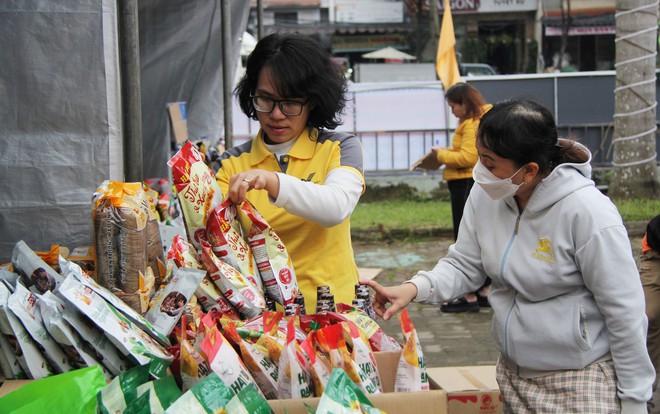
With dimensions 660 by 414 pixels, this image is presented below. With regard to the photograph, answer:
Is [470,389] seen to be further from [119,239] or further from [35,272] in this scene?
[35,272]

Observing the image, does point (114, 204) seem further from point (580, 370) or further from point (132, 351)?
point (580, 370)

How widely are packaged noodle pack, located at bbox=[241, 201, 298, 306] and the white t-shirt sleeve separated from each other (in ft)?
0.43

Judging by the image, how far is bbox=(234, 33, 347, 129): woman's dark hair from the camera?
245 cm

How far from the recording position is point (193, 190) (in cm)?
232

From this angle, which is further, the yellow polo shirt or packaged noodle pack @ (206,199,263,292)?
the yellow polo shirt

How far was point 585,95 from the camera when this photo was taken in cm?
1216

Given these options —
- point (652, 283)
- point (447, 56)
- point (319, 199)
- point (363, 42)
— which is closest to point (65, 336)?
point (319, 199)

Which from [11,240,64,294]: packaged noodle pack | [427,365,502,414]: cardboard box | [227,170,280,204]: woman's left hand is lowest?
[427,365,502,414]: cardboard box

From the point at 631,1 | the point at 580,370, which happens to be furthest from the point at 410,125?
the point at 580,370

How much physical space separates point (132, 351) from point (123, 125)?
1.40 metres

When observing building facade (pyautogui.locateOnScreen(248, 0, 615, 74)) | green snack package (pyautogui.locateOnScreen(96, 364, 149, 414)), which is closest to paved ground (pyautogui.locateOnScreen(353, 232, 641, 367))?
green snack package (pyautogui.locateOnScreen(96, 364, 149, 414))

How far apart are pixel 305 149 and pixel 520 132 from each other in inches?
26.3

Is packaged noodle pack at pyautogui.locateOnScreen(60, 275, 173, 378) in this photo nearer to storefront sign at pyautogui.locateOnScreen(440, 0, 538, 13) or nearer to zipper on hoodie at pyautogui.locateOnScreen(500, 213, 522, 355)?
zipper on hoodie at pyautogui.locateOnScreen(500, 213, 522, 355)

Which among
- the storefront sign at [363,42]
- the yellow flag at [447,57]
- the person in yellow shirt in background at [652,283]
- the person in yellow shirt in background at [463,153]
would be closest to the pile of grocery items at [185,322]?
the person in yellow shirt in background at [652,283]
